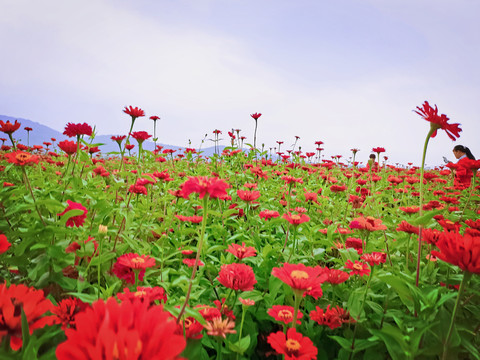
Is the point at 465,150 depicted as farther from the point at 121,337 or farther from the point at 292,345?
the point at 121,337

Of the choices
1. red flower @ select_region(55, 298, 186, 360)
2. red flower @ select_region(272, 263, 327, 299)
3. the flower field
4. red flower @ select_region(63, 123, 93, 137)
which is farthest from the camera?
red flower @ select_region(63, 123, 93, 137)

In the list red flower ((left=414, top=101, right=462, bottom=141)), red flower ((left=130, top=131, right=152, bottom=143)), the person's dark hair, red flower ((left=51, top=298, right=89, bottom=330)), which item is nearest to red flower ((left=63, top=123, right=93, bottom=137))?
red flower ((left=130, top=131, right=152, bottom=143))

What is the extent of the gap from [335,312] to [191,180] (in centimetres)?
76

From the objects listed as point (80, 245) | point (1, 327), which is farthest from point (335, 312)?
point (80, 245)

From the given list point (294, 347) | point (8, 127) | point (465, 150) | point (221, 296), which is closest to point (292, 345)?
point (294, 347)

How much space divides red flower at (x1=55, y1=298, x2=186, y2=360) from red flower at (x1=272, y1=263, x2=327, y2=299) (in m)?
0.50

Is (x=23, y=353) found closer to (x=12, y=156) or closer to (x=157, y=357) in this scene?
(x=157, y=357)

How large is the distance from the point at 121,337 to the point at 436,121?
4.06ft

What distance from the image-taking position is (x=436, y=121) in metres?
1.02

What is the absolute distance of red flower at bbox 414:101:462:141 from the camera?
102 centimetres

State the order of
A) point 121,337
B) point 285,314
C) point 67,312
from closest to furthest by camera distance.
→ point 121,337 < point 67,312 < point 285,314

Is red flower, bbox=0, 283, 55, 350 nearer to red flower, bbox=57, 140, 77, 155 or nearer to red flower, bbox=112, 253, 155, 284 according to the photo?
red flower, bbox=112, 253, 155, 284

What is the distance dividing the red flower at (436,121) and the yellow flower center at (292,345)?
37.6 inches

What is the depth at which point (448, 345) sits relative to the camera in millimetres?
694
